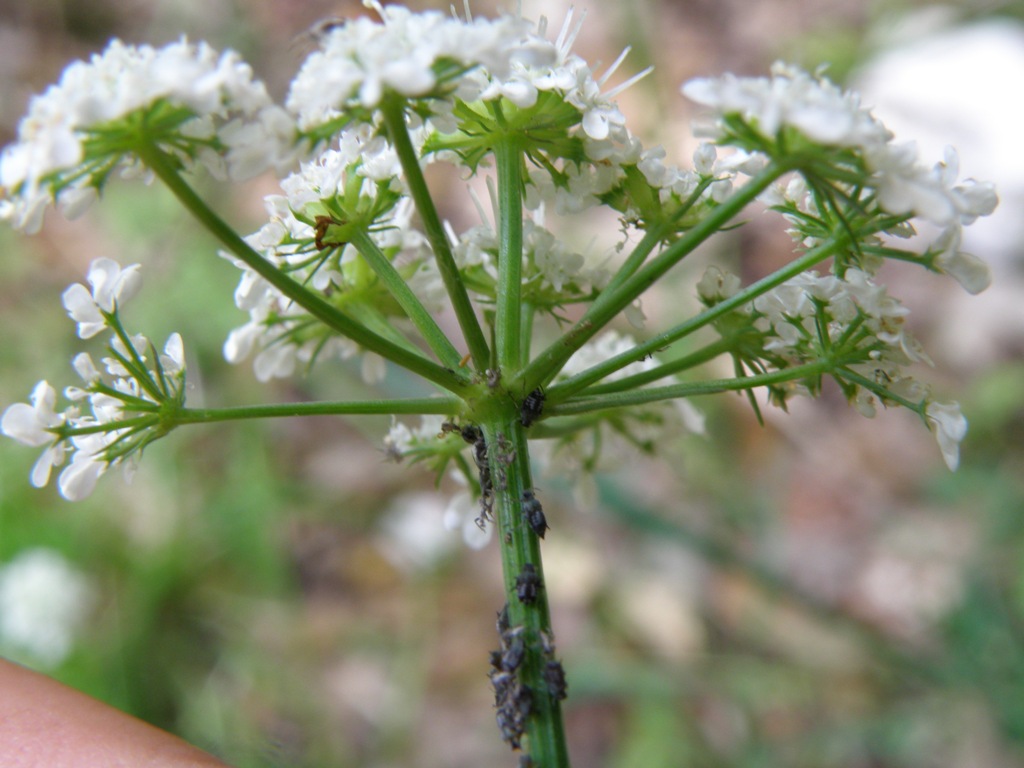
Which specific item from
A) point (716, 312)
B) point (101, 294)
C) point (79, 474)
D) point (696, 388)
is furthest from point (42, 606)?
point (716, 312)

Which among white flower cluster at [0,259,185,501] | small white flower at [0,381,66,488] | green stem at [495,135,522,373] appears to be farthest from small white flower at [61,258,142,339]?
green stem at [495,135,522,373]

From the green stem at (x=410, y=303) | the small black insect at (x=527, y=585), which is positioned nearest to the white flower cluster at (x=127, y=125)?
the green stem at (x=410, y=303)

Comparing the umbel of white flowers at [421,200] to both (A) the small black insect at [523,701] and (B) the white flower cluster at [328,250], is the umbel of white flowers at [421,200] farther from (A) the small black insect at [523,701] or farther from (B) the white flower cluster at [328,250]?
(A) the small black insect at [523,701]

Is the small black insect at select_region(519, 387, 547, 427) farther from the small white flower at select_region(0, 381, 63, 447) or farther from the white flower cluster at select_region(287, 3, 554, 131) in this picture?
the small white flower at select_region(0, 381, 63, 447)

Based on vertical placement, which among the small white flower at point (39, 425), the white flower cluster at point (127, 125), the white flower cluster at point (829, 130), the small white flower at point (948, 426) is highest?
the white flower cluster at point (127, 125)

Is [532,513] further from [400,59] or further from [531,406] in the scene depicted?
[400,59]

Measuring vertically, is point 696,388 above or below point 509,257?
below
